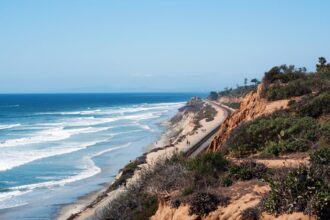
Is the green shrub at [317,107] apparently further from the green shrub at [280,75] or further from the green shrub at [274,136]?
the green shrub at [280,75]

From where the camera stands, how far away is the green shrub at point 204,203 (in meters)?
12.1

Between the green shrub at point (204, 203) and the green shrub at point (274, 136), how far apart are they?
516 cm

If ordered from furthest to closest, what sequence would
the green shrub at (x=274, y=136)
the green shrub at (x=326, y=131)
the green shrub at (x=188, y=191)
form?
1. the green shrub at (x=274, y=136)
2. the green shrub at (x=326, y=131)
3. the green shrub at (x=188, y=191)

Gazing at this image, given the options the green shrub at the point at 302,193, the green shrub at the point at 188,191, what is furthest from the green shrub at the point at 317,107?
the green shrub at the point at 302,193

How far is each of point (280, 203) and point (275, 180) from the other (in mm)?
776

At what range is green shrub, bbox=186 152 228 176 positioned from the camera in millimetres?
14367

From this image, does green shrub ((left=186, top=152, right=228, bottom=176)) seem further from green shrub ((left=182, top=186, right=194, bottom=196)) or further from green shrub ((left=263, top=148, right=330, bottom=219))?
green shrub ((left=263, top=148, right=330, bottom=219))

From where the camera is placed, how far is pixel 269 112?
2323 cm

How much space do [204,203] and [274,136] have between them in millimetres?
7742

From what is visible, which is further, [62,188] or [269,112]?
[62,188]

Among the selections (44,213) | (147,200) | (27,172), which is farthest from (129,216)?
(27,172)

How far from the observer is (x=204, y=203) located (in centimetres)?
1220

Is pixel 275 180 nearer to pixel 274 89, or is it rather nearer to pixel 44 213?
pixel 274 89

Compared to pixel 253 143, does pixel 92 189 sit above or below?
below
